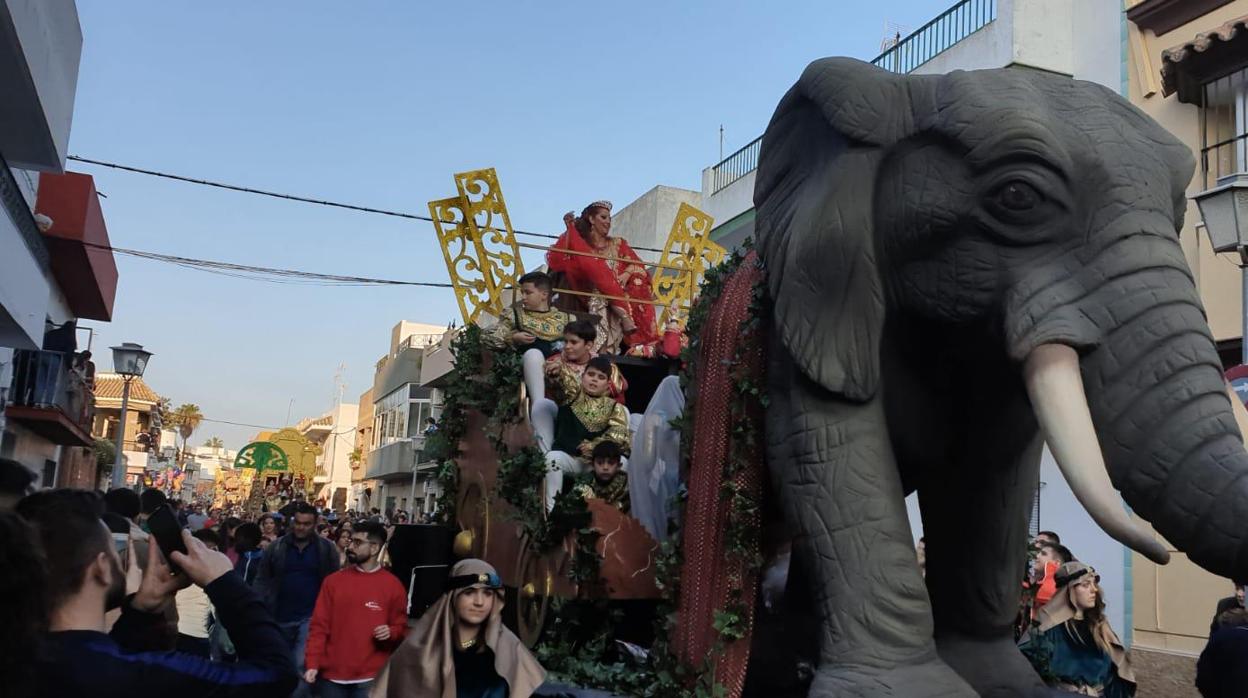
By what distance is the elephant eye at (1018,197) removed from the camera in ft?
9.60

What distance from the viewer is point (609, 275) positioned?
7.07 m

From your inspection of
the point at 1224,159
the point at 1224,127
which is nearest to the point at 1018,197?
the point at 1224,159

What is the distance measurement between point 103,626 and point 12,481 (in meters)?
2.00

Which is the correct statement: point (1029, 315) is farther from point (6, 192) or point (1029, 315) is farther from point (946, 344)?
point (6, 192)

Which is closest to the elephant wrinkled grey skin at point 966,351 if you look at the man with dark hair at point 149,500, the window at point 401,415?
the man with dark hair at point 149,500

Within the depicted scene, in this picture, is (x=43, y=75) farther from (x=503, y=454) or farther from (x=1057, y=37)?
(x=1057, y=37)

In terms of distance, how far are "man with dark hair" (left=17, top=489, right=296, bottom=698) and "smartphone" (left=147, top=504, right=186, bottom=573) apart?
0.03m

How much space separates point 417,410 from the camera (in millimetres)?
40000

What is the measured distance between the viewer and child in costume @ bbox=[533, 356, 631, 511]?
546 centimetres

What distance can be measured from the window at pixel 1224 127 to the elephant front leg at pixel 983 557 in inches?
322

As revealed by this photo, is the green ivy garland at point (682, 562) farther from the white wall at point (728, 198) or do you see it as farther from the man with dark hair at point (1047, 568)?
the white wall at point (728, 198)

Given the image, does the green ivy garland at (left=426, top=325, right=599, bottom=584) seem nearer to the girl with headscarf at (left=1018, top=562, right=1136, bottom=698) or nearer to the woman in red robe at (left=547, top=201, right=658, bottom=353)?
the woman in red robe at (left=547, top=201, right=658, bottom=353)

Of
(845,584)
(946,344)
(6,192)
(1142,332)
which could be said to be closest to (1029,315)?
(1142,332)

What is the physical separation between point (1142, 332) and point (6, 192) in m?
11.0
